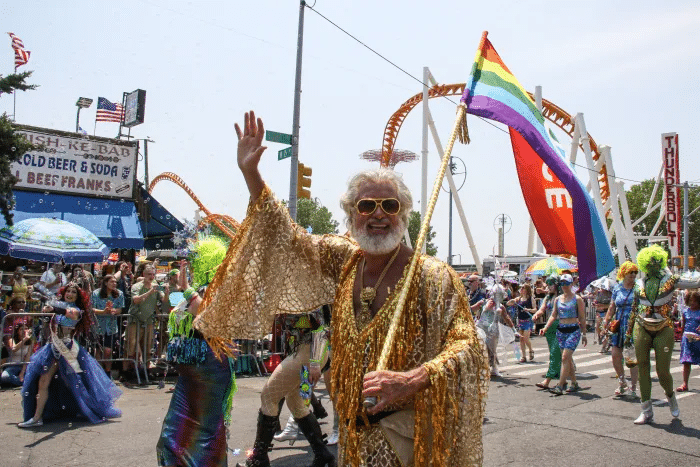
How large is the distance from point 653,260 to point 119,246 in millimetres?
12465

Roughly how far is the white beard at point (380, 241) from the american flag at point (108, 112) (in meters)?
23.7

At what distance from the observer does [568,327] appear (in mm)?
8938

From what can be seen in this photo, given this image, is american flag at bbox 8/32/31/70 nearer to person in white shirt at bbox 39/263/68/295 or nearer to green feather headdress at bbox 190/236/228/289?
person in white shirt at bbox 39/263/68/295

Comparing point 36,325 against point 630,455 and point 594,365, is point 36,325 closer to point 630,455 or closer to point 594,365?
point 630,455

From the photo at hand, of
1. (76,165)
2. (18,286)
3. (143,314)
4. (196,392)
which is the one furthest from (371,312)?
(76,165)

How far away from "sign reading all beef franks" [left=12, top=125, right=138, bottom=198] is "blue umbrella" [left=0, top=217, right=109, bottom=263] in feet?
16.4

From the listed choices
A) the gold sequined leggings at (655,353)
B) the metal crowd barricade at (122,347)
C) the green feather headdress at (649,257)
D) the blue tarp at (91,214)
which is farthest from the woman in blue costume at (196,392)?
the blue tarp at (91,214)

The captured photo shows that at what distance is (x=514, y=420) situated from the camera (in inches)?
275

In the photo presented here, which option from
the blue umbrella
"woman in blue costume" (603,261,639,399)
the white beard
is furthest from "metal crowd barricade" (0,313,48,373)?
"woman in blue costume" (603,261,639,399)

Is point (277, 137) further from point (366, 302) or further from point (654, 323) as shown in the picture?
point (366, 302)

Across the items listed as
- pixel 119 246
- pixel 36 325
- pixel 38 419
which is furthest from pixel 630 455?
pixel 119 246

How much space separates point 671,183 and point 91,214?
29872mm

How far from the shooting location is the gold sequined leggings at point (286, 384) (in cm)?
490

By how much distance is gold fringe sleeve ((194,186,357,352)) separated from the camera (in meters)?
2.92
